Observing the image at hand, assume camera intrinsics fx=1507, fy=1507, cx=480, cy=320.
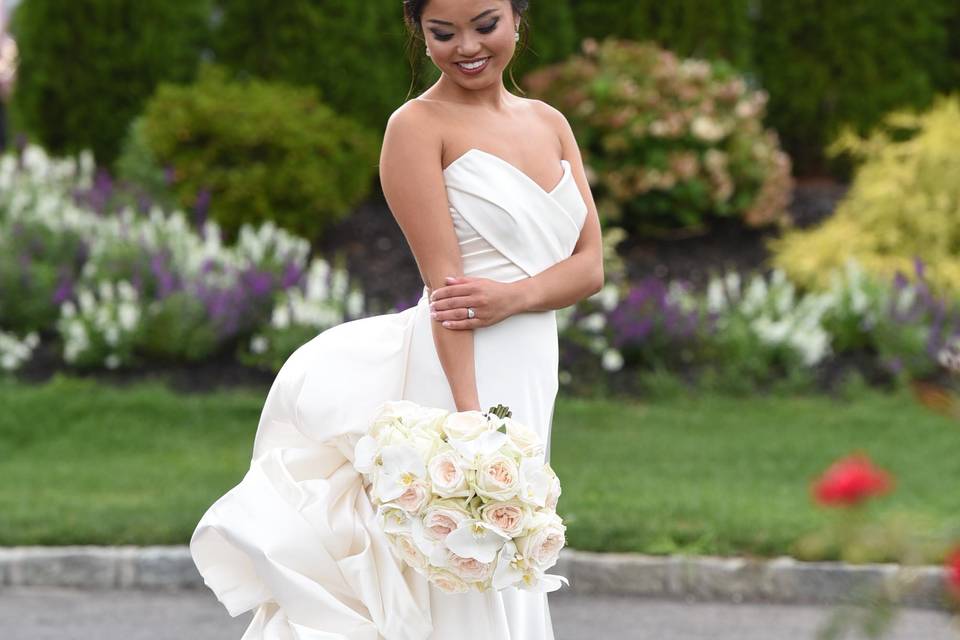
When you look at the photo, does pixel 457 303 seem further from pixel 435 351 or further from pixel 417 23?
pixel 417 23

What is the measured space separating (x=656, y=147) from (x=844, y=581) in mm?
5492

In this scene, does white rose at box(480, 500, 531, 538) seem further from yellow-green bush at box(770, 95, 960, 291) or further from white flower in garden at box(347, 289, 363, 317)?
yellow-green bush at box(770, 95, 960, 291)

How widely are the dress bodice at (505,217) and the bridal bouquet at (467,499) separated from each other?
412 mm

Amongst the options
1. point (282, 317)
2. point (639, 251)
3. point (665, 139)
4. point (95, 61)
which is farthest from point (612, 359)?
point (95, 61)

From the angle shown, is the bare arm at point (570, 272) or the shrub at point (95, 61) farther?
the shrub at point (95, 61)

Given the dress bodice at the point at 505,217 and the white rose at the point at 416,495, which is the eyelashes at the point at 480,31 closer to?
the dress bodice at the point at 505,217

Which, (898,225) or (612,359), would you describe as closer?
(612,359)

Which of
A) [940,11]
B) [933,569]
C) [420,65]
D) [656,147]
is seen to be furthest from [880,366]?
[420,65]

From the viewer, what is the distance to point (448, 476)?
284cm

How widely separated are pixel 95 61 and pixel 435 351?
836 cm

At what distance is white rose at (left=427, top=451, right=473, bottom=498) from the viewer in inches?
112

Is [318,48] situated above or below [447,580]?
above

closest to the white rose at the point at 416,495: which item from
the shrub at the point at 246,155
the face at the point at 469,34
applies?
the face at the point at 469,34

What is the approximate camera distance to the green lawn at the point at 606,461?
6.00m
